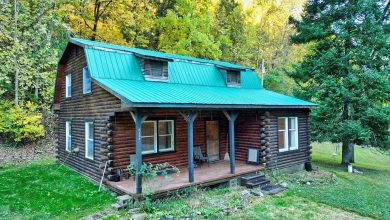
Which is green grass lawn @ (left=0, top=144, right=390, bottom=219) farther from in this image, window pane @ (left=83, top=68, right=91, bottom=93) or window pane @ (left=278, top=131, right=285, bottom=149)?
window pane @ (left=83, top=68, right=91, bottom=93)

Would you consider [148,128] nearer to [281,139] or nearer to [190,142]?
[190,142]

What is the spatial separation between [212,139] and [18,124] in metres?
11.3

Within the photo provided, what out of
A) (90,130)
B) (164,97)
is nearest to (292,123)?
(164,97)

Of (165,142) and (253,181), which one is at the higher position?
(165,142)

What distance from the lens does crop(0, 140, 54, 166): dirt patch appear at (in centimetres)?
1506

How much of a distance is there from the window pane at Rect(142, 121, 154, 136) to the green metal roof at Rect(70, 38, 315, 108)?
4.83 ft

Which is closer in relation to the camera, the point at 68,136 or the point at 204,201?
the point at 204,201

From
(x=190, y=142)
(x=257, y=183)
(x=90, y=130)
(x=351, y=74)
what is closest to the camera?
(x=190, y=142)

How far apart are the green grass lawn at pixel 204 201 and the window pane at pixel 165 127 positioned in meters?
3.08

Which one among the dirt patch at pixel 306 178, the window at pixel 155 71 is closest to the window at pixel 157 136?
the window at pixel 155 71

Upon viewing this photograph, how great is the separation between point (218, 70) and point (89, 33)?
46.4 feet

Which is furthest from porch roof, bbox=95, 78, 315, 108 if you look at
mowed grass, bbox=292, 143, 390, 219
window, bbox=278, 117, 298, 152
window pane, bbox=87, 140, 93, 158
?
mowed grass, bbox=292, 143, 390, 219

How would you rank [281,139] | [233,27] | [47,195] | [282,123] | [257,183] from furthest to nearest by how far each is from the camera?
[233,27] → [282,123] → [281,139] → [257,183] → [47,195]

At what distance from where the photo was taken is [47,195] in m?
9.26
